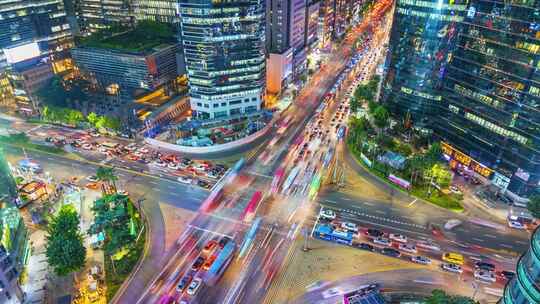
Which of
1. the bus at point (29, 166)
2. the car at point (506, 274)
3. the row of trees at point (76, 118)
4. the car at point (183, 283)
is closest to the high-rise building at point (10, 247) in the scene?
the bus at point (29, 166)

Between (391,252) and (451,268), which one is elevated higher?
(391,252)

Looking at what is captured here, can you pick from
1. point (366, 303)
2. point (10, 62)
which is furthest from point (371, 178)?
point (10, 62)

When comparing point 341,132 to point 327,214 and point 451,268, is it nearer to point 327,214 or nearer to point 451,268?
point 327,214

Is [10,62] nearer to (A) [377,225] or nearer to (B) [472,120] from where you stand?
(A) [377,225]

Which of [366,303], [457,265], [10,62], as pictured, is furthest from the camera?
[10,62]

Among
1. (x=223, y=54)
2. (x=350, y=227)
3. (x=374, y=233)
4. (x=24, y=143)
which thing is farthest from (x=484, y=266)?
(x=24, y=143)

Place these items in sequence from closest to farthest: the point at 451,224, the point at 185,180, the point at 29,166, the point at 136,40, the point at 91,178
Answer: the point at 451,224, the point at 185,180, the point at 91,178, the point at 29,166, the point at 136,40
